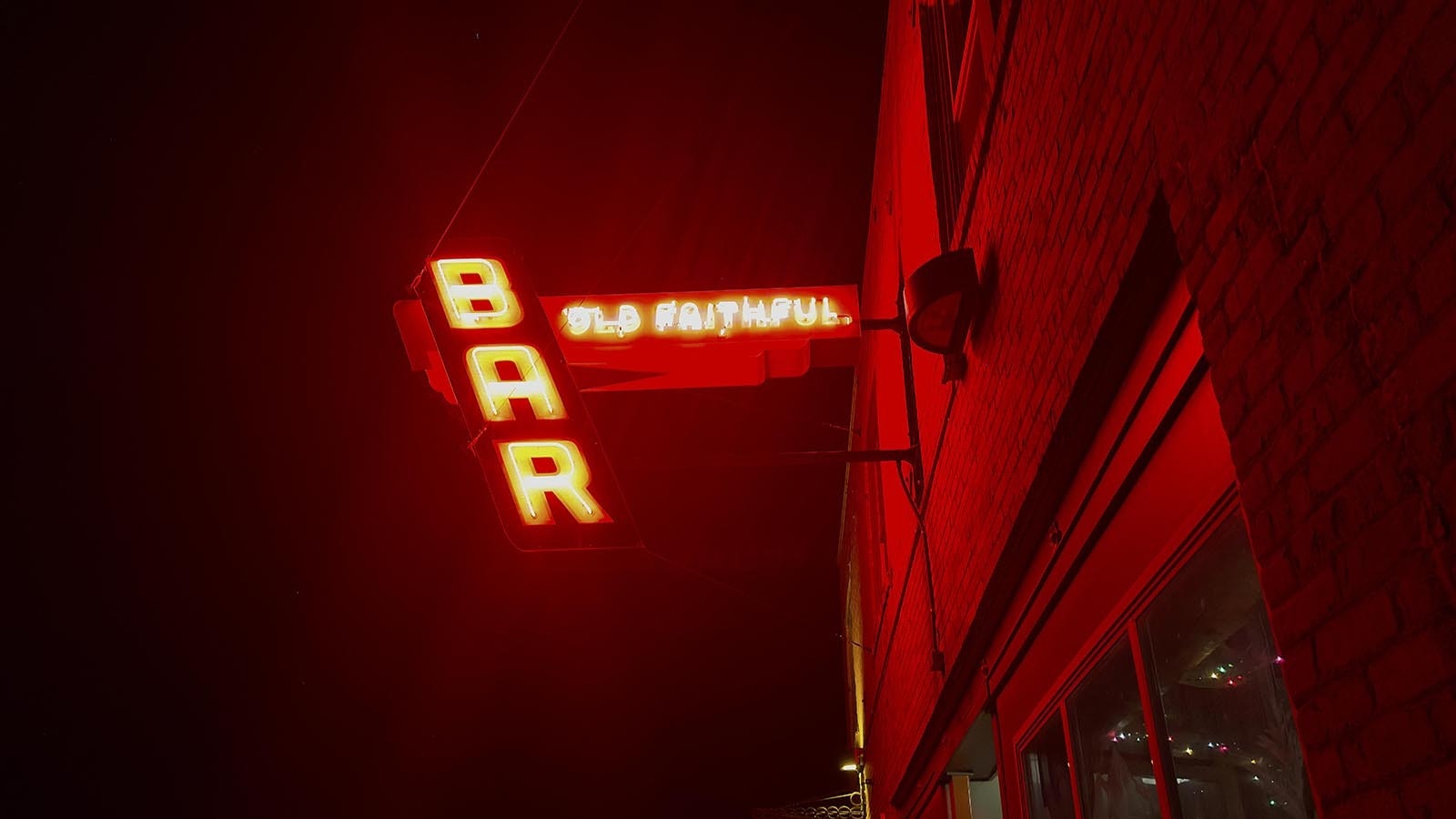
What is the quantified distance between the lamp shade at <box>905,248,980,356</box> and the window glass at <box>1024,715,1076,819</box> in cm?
172

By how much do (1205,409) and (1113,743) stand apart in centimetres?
137

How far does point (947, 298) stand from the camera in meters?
4.67

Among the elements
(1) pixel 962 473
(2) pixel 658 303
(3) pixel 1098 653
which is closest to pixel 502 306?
(2) pixel 658 303

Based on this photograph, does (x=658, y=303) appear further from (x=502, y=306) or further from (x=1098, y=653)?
(x=1098, y=653)

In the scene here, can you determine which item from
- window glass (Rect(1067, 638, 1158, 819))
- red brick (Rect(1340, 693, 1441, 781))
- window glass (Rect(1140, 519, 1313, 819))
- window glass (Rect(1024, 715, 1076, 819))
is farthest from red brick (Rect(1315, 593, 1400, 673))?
window glass (Rect(1024, 715, 1076, 819))

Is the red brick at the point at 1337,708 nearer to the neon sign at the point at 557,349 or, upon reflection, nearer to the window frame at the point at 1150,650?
the window frame at the point at 1150,650

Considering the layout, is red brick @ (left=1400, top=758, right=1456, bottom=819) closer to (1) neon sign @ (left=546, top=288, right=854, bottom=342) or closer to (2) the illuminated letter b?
(1) neon sign @ (left=546, top=288, right=854, bottom=342)

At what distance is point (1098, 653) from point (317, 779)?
87.1 ft

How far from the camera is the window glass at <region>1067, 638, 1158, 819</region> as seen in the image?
3260 mm

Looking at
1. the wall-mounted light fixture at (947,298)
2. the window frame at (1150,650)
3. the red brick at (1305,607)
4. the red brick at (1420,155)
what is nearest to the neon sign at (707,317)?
the wall-mounted light fixture at (947,298)

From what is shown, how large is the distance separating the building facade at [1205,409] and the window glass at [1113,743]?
12 millimetres

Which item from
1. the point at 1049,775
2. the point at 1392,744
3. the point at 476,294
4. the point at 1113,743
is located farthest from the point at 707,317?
the point at 1392,744

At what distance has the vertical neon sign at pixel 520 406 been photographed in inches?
258

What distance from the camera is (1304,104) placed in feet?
6.44
